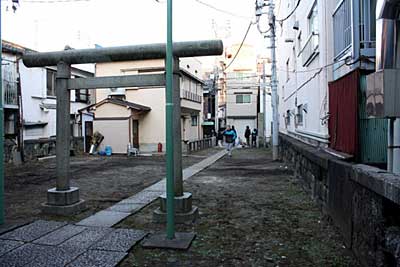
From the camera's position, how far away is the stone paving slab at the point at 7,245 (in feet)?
15.3

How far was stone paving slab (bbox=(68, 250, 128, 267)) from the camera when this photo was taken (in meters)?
4.24

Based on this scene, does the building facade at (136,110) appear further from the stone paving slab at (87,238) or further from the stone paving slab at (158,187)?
the stone paving slab at (87,238)

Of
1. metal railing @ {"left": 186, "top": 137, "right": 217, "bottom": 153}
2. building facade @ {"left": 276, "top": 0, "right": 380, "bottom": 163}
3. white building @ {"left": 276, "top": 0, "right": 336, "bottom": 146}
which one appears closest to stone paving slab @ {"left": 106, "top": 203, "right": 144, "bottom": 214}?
building facade @ {"left": 276, "top": 0, "right": 380, "bottom": 163}

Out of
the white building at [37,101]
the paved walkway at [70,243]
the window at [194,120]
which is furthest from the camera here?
the window at [194,120]

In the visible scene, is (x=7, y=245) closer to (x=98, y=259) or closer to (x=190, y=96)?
(x=98, y=259)

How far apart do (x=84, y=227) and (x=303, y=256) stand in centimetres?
340

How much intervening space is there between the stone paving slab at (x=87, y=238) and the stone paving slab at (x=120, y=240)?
103 millimetres

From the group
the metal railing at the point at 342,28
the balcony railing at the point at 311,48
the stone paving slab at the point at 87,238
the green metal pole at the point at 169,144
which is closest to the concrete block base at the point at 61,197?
the stone paving slab at the point at 87,238

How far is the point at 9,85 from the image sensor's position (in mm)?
16031

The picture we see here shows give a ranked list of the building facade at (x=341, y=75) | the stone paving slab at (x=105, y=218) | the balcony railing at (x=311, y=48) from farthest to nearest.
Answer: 1. the balcony railing at (x=311, y=48)
2. the stone paving slab at (x=105, y=218)
3. the building facade at (x=341, y=75)

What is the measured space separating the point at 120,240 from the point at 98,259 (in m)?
0.72

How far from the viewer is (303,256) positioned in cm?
453

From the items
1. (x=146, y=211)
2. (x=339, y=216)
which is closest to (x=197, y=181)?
(x=146, y=211)

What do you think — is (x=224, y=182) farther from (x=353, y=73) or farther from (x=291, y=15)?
(x=291, y=15)
